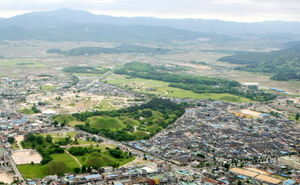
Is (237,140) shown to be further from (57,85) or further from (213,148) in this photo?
(57,85)

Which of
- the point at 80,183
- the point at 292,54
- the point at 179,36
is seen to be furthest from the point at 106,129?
the point at 179,36

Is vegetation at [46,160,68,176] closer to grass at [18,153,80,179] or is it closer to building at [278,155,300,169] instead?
grass at [18,153,80,179]

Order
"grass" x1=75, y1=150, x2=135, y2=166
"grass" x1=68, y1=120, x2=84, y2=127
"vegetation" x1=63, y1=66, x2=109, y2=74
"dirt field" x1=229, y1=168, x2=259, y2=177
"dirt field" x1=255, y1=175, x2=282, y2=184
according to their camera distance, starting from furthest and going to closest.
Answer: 1. "vegetation" x1=63, y1=66, x2=109, y2=74
2. "grass" x1=68, y1=120, x2=84, y2=127
3. "grass" x1=75, y1=150, x2=135, y2=166
4. "dirt field" x1=229, y1=168, x2=259, y2=177
5. "dirt field" x1=255, y1=175, x2=282, y2=184

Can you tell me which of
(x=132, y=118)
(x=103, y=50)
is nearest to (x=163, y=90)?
(x=132, y=118)

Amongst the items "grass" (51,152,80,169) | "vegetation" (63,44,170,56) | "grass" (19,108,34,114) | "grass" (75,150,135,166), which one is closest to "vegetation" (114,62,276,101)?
"grass" (19,108,34,114)

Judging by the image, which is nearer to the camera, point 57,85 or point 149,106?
point 149,106

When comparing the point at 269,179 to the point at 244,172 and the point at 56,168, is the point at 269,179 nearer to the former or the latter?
the point at 244,172

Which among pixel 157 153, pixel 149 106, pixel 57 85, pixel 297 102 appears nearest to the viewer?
pixel 157 153
